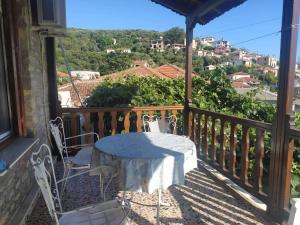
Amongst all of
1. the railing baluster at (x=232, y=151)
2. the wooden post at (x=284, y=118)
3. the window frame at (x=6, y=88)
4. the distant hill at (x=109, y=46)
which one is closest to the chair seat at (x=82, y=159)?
the window frame at (x=6, y=88)

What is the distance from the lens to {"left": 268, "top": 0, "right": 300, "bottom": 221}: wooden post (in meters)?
2.51

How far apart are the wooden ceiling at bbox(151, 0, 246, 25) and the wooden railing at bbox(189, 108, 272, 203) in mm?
1536

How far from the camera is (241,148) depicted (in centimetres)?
382

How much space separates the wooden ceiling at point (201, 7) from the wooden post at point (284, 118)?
4.35 feet

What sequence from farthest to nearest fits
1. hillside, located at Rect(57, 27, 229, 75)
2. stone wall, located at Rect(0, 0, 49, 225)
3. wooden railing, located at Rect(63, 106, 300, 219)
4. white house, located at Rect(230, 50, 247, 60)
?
hillside, located at Rect(57, 27, 229, 75) → white house, located at Rect(230, 50, 247, 60) → wooden railing, located at Rect(63, 106, 300, 219) → stone wall, located at Rect(0, 0, 49, 225)

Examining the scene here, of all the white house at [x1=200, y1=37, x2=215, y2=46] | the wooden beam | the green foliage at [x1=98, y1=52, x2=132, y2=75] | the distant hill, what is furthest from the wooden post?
the green foliage at [x1=98, y1=52, x2=132, y2=75]

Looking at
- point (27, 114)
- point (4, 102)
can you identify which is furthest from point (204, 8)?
point (4, 102)

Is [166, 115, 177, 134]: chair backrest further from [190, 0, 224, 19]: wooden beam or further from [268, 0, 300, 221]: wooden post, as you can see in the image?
[268, 0, 300, 221]: wooden post

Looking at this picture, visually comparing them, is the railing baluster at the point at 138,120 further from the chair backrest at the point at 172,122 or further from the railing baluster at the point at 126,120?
the chair backrest at the point at 172,122

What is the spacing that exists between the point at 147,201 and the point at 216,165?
4.46 feet

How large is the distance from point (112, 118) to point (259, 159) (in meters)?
2.77

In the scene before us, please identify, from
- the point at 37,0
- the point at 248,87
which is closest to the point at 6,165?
the point at 37,0

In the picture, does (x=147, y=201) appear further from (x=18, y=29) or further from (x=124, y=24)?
(x=124, y=24)

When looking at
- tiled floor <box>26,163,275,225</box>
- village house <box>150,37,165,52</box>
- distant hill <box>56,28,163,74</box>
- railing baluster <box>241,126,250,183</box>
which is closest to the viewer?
tiled floor <box>26,163,275,225</box>
